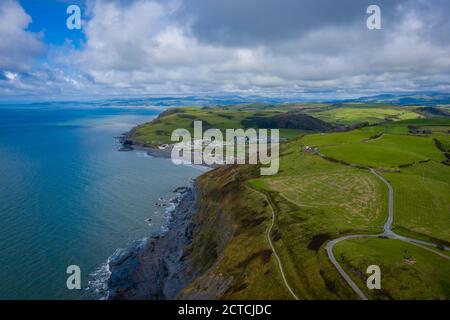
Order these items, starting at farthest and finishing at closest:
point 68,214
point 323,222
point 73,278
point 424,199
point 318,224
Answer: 1. point 68,214
2. point 424,199
3. point 323,222
4. point 318,224
5. point 73,278

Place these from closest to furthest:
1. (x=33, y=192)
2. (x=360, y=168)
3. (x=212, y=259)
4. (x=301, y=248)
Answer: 1. (x=301, y=248)
2. (x=212, y=259)
3. (x=360, y=168)
4. (x=33, y=192)

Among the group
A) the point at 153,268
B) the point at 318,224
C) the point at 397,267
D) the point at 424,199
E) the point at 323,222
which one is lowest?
the point at 153,268

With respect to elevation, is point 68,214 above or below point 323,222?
below

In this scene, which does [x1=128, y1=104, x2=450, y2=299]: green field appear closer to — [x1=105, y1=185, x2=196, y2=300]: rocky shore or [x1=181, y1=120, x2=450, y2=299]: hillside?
[x1=181, y1=120, x2=450, y2=299]: hillside

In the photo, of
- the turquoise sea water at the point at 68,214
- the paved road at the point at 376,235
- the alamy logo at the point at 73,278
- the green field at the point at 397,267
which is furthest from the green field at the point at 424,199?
the alamy logo at the point at 73,278

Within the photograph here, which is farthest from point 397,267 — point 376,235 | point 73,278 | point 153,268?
point 73,278

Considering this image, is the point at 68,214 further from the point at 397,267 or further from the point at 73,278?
the point at 397,267
